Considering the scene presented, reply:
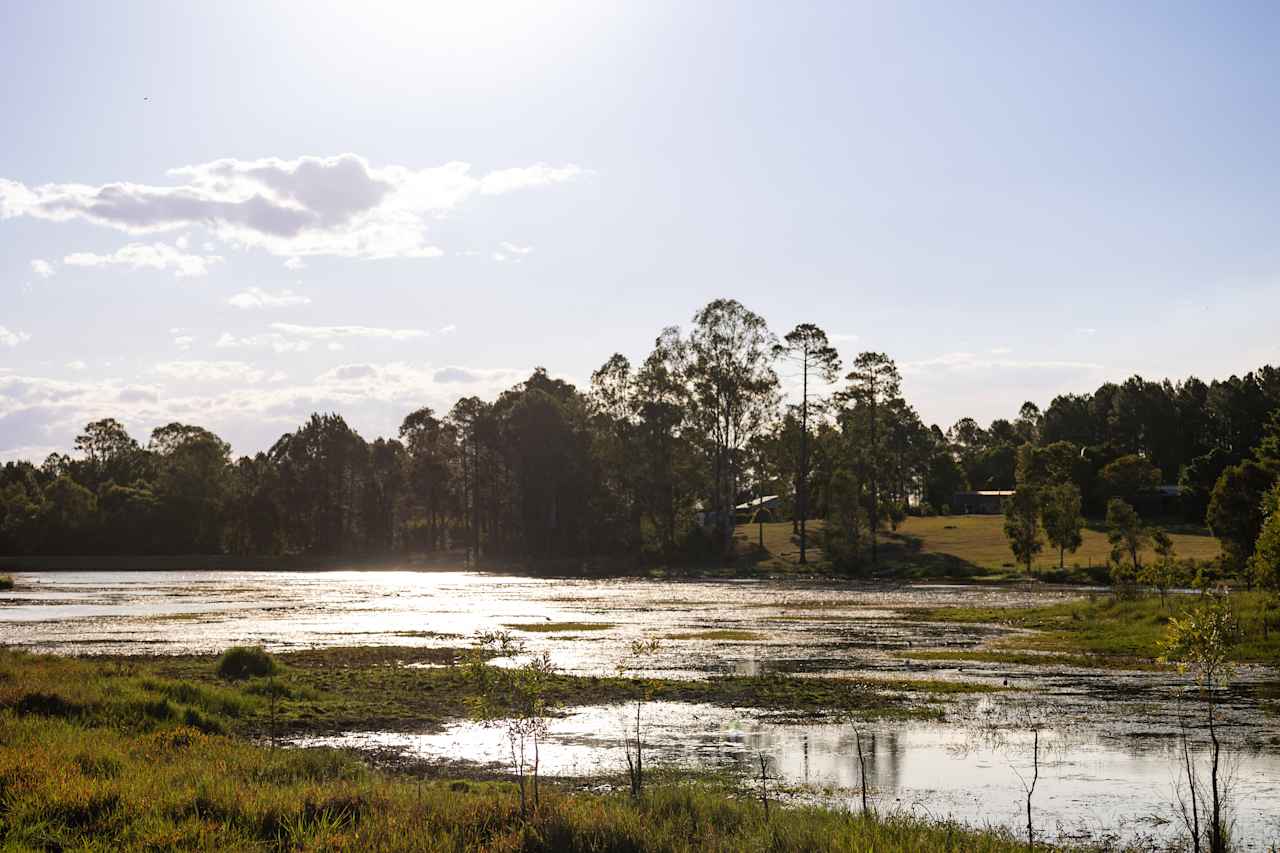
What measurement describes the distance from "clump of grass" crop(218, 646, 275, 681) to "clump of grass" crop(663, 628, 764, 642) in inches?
732

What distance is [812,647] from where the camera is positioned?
142ft

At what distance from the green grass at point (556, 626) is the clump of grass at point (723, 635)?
441cm

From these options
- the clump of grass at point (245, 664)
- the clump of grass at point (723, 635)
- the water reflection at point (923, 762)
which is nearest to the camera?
the water reflection at point (923, 762)

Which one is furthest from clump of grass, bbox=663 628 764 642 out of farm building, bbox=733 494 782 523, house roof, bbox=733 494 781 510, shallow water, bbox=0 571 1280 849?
house roof, bbox=733 494 781 510

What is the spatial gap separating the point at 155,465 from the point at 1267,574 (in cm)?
17368

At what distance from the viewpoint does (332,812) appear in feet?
49.2

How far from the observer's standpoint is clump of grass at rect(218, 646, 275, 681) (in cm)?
3322

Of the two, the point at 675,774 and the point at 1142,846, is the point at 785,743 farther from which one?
the point at 1142,846

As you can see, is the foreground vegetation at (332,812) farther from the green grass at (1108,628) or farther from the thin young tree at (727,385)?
the thin young tree at (727,385)

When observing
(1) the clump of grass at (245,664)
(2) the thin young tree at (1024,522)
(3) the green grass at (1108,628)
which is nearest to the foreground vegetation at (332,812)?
(1) the clump of grass at (245,664)

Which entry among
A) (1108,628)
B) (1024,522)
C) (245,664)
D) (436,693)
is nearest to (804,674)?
(436,693)

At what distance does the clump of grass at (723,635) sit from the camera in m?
46.9

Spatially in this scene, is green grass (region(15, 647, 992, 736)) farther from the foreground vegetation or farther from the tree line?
the tree line

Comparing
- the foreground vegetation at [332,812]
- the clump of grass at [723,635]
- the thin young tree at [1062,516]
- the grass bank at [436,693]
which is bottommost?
the clump of grass at [723,635]
